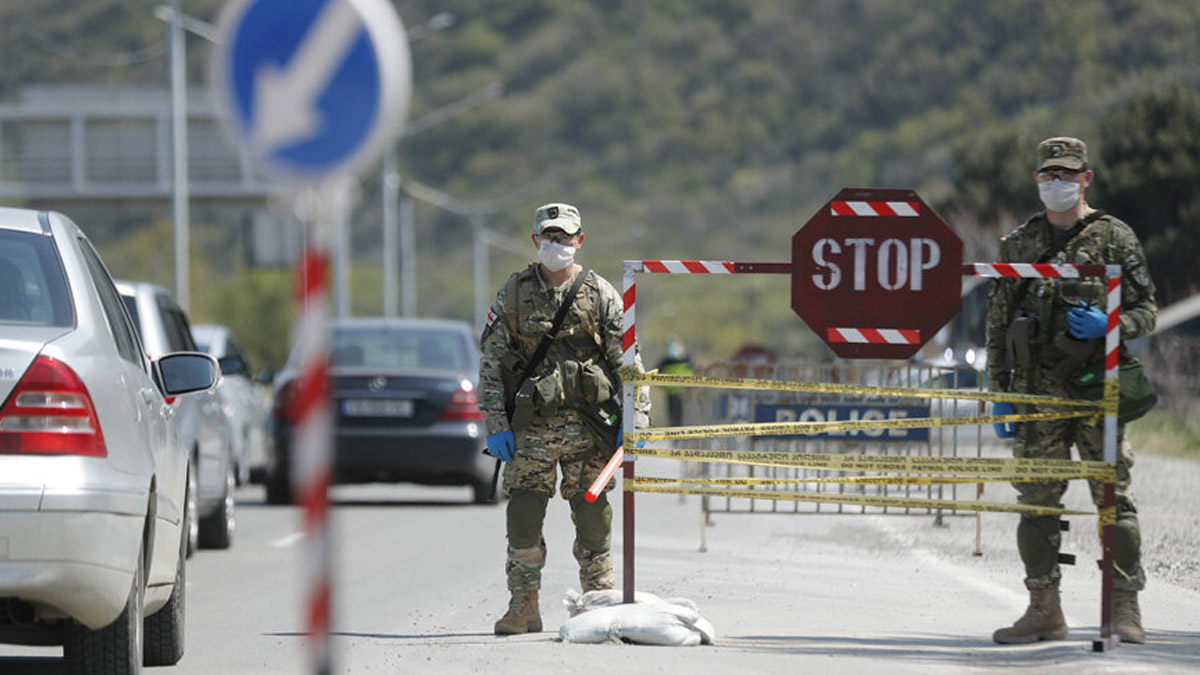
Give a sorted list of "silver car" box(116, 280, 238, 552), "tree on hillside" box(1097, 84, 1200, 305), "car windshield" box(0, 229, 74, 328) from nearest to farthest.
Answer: "car windshield" box(0, 229, 74, 328)
"silver car" box(116, 280, 238, 552)
"tree on hillside" box(1097, 84, 1200, 305)

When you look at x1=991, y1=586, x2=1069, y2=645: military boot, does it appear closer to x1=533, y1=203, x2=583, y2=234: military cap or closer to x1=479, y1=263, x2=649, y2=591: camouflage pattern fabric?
x1=479, y1=263, x2=649, y2=591: camouflage pattern fabric

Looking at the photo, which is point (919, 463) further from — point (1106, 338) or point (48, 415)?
point (48, 415)

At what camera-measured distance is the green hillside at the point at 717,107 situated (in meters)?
132

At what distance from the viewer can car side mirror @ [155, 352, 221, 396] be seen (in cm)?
906

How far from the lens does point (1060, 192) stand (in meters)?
9.61

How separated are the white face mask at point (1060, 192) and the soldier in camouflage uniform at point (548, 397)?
1818 millimetres

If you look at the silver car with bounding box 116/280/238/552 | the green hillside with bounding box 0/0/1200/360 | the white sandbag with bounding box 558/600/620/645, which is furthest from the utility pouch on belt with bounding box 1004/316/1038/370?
the green hillside with bounding box 0/0/1200/360

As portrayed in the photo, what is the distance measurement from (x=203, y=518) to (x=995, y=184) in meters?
51.6

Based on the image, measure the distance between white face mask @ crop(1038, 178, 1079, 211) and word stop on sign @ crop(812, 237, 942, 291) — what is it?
542mm

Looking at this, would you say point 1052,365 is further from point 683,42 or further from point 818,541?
point 683,42

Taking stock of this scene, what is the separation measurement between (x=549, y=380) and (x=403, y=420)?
32.4 ft

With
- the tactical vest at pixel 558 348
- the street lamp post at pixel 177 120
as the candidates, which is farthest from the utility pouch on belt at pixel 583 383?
the street lamp post at pixel 177 120

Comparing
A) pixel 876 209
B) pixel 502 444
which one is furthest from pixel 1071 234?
pixel 502 444

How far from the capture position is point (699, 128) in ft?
524
